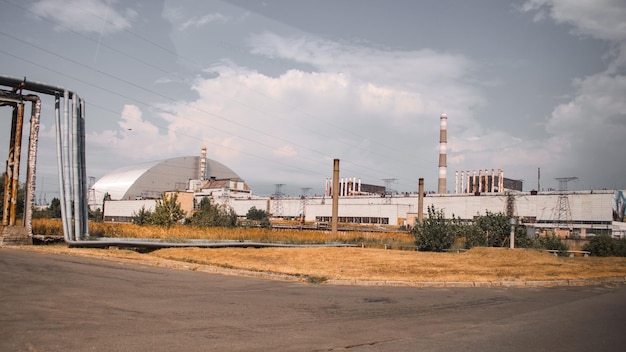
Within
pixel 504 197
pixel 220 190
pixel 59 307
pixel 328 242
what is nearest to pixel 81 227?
pixel 328 242

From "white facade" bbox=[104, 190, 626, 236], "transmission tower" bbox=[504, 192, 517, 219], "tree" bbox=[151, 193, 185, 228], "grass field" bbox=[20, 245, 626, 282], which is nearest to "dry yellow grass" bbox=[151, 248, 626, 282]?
"grass field" bbox=[20, 245, 626, 282]

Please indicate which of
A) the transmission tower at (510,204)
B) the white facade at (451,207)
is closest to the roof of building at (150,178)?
the white facade at (451,207)

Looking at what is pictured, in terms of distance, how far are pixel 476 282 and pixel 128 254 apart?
1647cm

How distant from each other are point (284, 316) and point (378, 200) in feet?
273

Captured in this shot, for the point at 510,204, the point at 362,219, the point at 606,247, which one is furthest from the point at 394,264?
the point at 362,219

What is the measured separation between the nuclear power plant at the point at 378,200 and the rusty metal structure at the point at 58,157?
23.1 m

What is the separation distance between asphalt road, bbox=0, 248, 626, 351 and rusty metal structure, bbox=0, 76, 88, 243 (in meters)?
14.9

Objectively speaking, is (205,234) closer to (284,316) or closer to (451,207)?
(284,316)

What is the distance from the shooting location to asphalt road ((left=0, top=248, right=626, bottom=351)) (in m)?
7.32

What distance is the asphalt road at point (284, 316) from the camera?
7316mm

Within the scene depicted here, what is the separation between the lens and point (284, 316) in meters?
9.67

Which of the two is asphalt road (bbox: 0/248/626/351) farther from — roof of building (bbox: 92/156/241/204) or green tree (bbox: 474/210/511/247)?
roof of building (bbox: 92/156/241/204)

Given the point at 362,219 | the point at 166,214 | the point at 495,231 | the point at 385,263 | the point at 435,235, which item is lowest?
the point at 385,263

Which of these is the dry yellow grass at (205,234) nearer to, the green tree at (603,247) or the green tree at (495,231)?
the green tree at (495,231)
